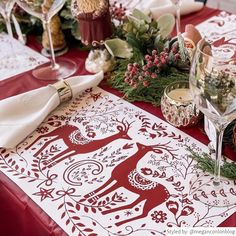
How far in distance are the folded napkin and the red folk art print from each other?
1.21 feet

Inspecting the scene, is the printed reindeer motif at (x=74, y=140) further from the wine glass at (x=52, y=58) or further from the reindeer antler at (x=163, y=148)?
the wine glass at (x=52, y=58)

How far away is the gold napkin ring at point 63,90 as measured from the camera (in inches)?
38.8

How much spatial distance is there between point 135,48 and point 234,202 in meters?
0.43

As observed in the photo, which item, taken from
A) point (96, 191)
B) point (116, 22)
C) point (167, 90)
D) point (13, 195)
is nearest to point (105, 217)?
point (96, 191)

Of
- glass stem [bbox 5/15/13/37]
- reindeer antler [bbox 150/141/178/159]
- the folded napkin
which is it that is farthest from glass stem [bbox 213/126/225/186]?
glass stem [bbox 5/15/13/37]

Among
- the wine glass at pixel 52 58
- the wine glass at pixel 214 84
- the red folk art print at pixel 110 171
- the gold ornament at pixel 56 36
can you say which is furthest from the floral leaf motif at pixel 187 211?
the gold ornament at pixel 56 36

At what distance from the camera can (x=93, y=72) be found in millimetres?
1098

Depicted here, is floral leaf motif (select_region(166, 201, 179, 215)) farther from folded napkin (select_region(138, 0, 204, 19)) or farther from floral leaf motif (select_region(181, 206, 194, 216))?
folded napkin (select_region(138, 0, 204, 19))

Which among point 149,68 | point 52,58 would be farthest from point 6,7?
point 149,68

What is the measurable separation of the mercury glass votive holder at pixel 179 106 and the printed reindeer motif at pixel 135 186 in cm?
7

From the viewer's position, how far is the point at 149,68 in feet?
3.11

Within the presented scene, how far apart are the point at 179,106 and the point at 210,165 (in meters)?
0.14

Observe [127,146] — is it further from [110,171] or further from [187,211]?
[187,211]

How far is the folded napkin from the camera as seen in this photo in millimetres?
1254
